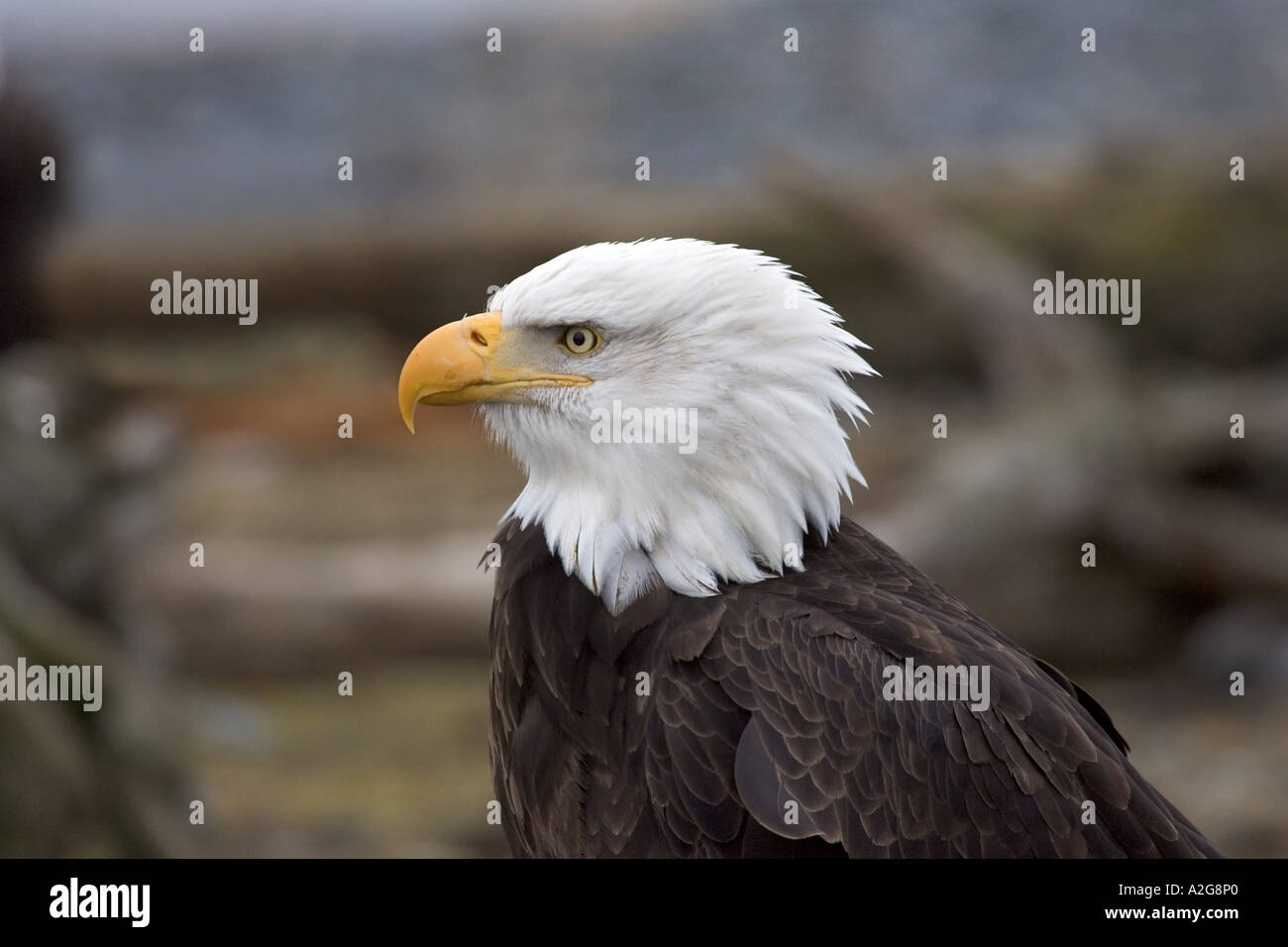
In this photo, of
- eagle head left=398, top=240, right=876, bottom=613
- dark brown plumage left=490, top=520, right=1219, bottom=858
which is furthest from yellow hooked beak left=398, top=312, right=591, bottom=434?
dark brown plumage left=490, top=520, right=1219, bottom=858

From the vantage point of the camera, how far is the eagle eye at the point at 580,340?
2777 millimetres

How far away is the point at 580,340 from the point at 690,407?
0.93ft

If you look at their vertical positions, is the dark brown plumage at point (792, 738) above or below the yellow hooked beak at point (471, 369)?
below

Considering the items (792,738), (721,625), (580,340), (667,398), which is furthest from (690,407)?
(792,738)

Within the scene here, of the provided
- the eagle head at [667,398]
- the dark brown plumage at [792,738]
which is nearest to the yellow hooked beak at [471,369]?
the eagle head at [667,398]

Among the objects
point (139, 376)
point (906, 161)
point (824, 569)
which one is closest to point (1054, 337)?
point (906, 161)

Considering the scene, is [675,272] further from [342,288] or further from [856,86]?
[856,86]

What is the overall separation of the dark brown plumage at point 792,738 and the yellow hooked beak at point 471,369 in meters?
0.39

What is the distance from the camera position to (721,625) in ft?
8.70

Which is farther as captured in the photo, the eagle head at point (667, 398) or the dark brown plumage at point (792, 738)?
the eagle head at point (667, 398)

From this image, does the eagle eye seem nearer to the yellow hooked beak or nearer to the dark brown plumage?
the yellow hooked beak

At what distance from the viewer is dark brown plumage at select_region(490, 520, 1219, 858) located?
2.53 metres

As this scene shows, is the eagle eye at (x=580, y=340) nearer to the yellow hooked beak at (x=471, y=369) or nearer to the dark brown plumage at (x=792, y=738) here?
the yellow hooked beak at (x=471, y=369)

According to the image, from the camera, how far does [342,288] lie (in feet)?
37.7
